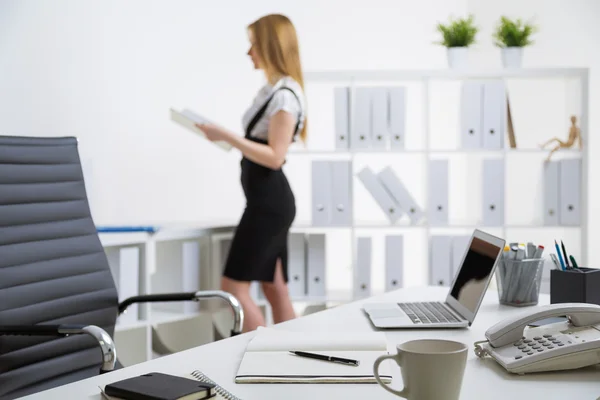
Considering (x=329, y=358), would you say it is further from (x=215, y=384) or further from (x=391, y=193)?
(x=391, y=193)

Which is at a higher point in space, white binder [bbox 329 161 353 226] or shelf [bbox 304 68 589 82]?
shelf [bbox 304 68 589 82]

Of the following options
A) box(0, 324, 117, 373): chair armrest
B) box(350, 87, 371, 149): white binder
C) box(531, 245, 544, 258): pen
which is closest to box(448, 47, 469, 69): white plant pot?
box(350, 87, 371, 149): white binder

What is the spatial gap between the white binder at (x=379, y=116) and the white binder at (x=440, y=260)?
1.73ft

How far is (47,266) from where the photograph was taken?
6.37 ft

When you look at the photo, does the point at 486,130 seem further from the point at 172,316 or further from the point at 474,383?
the point at 474,383

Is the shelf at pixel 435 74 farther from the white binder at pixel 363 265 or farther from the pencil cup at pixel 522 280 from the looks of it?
the pencil cup at pixel 522 280

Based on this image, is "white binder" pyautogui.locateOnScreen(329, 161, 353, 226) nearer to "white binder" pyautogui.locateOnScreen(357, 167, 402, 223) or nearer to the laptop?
"white binder" pyautogui.locateOnScreen(357, 167, 402, 223)

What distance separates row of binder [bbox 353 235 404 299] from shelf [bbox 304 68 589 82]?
76cm

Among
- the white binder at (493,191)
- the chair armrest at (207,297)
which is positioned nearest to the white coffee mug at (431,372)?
the chair armrest at (207,297)

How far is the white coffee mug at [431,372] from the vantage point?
954 millimetres

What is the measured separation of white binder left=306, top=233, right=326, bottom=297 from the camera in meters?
3.42

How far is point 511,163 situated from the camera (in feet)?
13.1

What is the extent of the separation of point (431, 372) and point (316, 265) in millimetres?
2477

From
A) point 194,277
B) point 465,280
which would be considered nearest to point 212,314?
point 194,277
